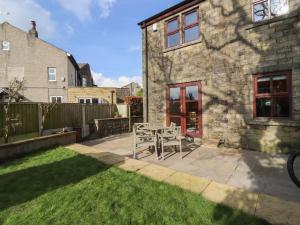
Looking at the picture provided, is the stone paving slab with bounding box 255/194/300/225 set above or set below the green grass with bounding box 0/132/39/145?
below

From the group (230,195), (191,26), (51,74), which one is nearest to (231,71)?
(191,26)

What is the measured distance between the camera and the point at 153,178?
167 inches

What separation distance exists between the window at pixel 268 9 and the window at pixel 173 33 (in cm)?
341

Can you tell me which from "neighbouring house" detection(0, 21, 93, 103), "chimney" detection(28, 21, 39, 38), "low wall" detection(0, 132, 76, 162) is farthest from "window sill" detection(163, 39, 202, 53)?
"chimney" detection(28, 21, 39, 38)

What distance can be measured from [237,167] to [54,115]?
8.09 meters

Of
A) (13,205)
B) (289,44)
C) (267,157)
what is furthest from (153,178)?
(289,44)

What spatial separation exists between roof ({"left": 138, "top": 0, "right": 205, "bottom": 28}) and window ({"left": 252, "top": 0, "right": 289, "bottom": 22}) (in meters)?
2.49

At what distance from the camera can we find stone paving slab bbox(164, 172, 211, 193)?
370 cm

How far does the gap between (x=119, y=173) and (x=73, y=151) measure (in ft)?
9.09

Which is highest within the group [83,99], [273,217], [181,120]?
[83,99]

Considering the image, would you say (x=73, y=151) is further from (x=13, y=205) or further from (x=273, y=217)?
(x=273, y=217)

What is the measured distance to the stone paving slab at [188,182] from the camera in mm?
3703

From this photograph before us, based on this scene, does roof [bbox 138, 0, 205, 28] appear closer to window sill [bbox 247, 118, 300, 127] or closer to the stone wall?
window sill [bbox 247, 118, 300, 127]

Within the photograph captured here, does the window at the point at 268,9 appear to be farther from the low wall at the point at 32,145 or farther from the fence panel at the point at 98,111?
the fence panel at the point at 98,111
